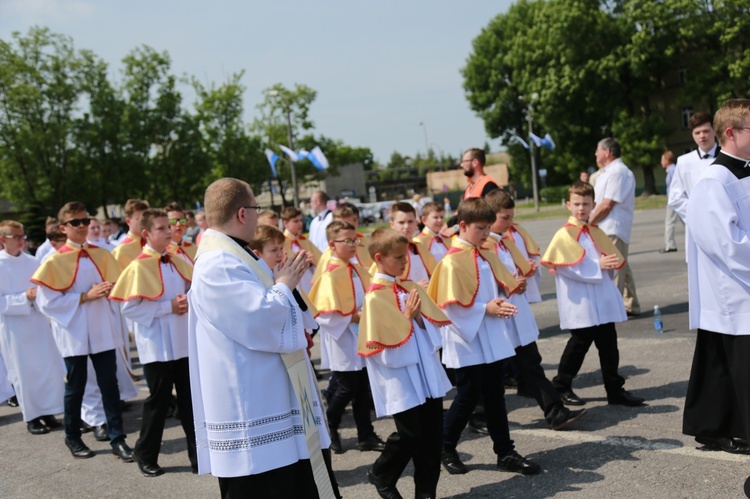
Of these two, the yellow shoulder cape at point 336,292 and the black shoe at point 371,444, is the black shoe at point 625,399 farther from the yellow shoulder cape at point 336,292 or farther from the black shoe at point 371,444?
the yellow shoulder cape at point 336,292

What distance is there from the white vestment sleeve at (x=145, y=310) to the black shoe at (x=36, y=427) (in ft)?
8.61

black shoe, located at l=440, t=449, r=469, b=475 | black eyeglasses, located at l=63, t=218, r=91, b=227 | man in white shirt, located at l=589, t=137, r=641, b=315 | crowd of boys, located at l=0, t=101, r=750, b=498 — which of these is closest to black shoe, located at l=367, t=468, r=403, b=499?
crowd of boys, located at l=0, t=101, r=750, b=498

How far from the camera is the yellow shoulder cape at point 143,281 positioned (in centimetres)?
616

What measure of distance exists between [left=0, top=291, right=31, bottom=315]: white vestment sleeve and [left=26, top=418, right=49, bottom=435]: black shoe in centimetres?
117

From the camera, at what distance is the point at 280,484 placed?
11.7ft

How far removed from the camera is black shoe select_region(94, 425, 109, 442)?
7.28 meters

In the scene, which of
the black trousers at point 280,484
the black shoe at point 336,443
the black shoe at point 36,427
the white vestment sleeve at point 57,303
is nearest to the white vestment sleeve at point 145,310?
the white vestment sleeve at point 57,303

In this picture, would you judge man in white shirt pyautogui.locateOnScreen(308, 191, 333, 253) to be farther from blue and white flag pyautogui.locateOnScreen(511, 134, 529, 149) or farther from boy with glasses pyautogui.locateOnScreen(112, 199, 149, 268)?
blue and white flag pyautogui.locateOnScreen(511, 134, 529, 149)

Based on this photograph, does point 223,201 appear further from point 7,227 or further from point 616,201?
point 616,201

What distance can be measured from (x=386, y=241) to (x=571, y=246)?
2317mm

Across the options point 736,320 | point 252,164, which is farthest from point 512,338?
point 252,164

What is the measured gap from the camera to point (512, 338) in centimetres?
582

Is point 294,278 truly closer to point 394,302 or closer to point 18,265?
point 394,302

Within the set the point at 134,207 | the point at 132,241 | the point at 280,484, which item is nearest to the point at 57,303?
the point at 132,241
